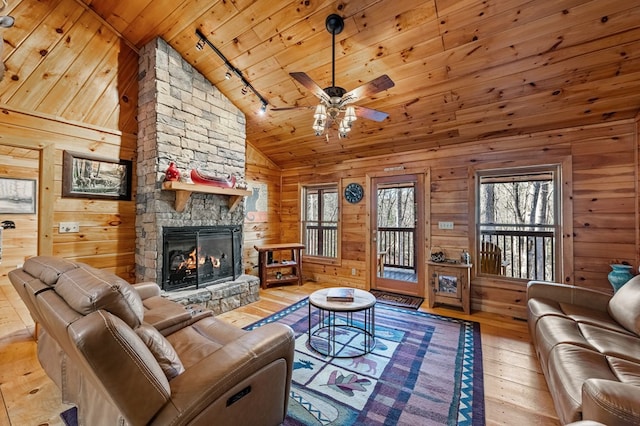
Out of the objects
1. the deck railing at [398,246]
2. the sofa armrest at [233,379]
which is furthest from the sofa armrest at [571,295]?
the sofa armrest at [233,379]

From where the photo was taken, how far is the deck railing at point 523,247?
391cm

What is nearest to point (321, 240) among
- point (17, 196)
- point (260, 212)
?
point (260, 212)

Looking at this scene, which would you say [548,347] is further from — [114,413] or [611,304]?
[114,413]

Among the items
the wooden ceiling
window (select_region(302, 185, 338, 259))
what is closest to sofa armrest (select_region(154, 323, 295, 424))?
the wooden ceiling

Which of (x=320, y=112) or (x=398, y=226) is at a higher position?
(x=320, y=112)

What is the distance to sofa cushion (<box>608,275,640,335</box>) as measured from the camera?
1961 mm

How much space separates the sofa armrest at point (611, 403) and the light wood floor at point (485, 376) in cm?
81

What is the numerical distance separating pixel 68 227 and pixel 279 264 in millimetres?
2962

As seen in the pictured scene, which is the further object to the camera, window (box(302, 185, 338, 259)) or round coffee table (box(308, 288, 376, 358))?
window (box(302, 185, 338, 259))

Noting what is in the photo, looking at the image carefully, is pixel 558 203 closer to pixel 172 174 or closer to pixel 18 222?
pixel 172 174

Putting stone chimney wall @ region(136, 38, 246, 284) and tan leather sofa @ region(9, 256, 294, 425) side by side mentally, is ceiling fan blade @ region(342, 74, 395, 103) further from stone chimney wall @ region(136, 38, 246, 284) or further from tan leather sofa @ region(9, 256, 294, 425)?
stone chimney wall @ region(136, 38, 246, 284)

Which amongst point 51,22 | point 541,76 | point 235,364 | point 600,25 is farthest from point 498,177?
point 51,22

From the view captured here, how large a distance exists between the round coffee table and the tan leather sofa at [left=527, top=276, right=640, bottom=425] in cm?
132

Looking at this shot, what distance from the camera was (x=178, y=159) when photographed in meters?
3.50
